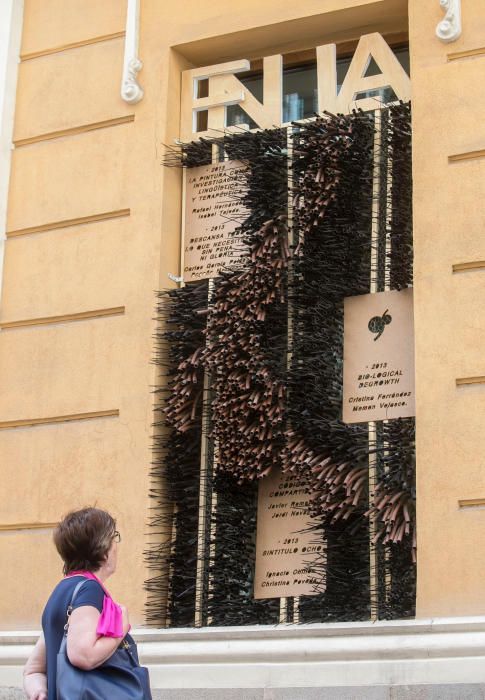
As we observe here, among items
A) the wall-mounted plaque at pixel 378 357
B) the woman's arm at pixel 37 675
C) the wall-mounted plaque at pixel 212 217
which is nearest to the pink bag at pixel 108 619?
the woman's arm at pixel 37 675

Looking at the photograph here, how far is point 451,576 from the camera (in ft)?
21.6

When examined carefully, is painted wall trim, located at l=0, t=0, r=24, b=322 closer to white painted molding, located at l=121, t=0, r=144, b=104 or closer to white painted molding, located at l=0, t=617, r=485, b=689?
white painted molding, located at l=121, t=0, r=144, b=104

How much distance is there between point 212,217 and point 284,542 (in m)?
2.03

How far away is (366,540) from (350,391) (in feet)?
2.72

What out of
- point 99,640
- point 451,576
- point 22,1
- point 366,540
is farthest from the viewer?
point 22,1

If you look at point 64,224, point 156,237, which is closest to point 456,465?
point 156,237

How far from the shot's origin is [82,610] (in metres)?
4.77

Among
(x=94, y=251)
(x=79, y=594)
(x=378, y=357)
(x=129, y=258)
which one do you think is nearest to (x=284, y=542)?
(x=378, y=357)

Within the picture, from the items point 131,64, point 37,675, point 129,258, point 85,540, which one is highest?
point 131,64

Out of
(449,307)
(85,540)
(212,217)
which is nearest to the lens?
(85,540)

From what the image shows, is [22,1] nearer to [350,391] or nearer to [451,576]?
[350,391]

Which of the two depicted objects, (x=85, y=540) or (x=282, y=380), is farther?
(x=282, y=380)

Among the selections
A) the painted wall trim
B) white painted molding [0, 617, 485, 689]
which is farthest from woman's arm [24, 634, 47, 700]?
the painted wall trim

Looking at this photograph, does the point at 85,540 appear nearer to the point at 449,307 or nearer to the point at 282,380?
the point at 282,380
